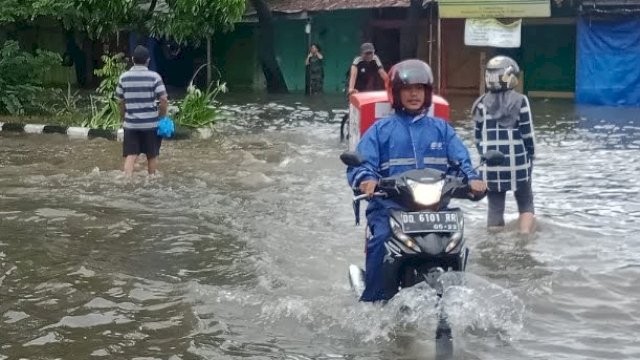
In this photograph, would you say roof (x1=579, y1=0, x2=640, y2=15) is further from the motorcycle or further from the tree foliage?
the motorcycle

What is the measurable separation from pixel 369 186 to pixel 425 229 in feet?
1.30

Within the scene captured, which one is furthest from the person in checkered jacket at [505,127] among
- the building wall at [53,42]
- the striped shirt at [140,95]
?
the building wall at [53,42]

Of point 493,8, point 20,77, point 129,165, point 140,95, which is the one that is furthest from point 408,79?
point 493,8

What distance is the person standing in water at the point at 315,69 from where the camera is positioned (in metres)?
26.7

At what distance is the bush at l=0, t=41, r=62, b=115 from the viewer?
1806cm

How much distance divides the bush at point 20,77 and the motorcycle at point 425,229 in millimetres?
14487

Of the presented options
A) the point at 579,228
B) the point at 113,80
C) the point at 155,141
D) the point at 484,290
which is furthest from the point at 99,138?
the point at 484,290

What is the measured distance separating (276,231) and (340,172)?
350cm

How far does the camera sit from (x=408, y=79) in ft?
17.0

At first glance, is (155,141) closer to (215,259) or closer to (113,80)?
(215,259)

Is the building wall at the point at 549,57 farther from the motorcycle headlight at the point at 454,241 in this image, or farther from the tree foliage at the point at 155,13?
the motorcycle headlight at the point at 454,241

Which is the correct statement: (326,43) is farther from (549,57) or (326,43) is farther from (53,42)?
(53,42)

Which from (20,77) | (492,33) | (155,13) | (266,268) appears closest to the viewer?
(266,268)

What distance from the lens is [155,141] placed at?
36.6 ft
